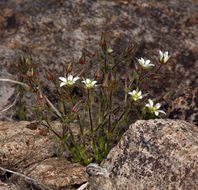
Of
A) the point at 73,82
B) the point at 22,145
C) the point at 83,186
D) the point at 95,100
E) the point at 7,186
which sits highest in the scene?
the point at 73,82

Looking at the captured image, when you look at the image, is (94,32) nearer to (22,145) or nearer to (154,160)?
(22,145)

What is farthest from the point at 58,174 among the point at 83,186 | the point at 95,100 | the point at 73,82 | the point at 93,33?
the point at 93,33

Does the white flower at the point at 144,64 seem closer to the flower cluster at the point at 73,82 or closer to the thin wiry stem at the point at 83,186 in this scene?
the flower cluster at the point at 73,82

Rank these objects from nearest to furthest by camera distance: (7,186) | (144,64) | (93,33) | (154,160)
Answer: (154,160) → (7,186) → (144,64) → (93,33)

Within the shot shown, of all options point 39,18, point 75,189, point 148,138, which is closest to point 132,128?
point 148,138

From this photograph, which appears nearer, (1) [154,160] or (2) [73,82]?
(1) [154,160]

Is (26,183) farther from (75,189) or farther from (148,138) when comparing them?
(148,138)

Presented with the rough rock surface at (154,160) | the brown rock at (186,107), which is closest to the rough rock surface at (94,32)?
the brown rock at (186,107)
